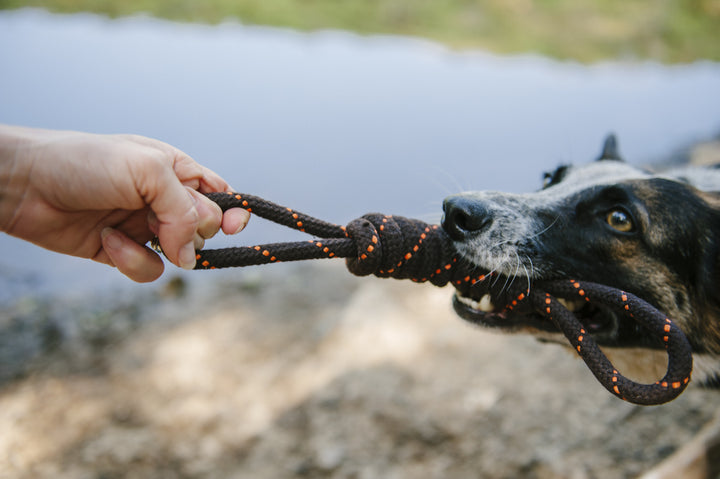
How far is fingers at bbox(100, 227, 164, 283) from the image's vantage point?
1.52 metres

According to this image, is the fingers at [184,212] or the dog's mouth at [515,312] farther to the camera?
the dog's mouth at [515,312]

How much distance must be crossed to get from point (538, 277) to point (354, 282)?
10.0 ft

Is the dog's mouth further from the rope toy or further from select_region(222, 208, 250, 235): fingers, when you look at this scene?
select_region(222, 208, 250, 235): fingers

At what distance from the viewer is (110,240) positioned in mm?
1522

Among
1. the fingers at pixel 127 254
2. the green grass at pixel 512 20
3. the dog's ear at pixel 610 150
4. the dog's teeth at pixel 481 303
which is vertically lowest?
the dog's teeth at pixel 481 303

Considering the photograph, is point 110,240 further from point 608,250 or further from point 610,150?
point 610,150

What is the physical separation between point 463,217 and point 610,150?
5.29ft

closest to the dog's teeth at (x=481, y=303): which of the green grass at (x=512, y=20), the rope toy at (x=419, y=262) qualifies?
the rope toy at (x=419, y=262)

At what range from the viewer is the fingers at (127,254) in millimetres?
1522

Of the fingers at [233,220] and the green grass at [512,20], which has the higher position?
the green grass at [512,20]

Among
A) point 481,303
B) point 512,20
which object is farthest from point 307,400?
point 512,20

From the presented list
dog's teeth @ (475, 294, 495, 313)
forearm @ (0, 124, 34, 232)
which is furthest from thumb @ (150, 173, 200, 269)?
dog's teeth @ (475, 294, 495, 313)

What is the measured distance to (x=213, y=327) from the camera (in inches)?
165

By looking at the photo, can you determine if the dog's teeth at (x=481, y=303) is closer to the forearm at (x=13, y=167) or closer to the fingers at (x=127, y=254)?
the fingers at (x=127, y=254)
